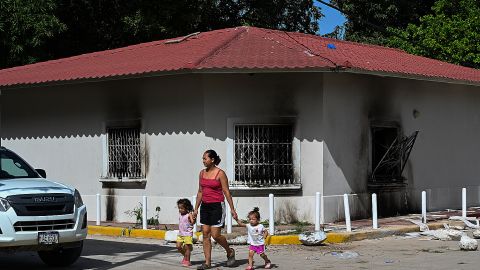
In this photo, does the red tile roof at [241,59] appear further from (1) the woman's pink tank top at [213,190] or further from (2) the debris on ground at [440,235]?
(1) the woman's pink tank top at [213,190]

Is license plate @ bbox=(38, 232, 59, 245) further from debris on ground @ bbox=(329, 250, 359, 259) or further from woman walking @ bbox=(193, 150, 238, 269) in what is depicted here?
debris on ground @ bbox=(329, 250, 359, 259)

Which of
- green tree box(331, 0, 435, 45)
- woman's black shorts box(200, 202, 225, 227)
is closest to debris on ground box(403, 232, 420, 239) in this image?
woman's black shorts box(200, 202, 225, 227)

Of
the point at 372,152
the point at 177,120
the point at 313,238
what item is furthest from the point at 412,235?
the point at 177,120

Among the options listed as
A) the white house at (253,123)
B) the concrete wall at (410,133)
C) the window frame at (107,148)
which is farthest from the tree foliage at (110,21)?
the concrete wall at (410,133)

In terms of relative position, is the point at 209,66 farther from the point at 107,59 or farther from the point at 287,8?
the point at 287,8

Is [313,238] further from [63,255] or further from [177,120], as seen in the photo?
[177,120]

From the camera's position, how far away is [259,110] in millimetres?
16391

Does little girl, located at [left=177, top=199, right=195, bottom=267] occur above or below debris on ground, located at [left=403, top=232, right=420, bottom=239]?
above

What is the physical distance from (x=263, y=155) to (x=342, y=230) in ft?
8.03

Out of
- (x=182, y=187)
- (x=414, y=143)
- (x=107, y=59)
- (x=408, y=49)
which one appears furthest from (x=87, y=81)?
(x=408, y=49)

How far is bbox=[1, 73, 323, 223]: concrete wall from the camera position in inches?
642

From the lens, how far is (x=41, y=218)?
33.8ft

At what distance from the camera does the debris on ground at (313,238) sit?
13570 millimetres

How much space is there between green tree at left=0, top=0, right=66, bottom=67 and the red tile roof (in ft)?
13.0
